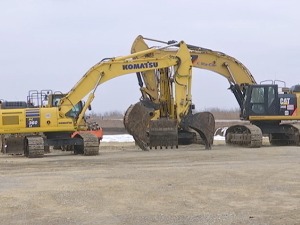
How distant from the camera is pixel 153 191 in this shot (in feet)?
37.7

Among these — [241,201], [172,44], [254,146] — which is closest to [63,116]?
[172,44]

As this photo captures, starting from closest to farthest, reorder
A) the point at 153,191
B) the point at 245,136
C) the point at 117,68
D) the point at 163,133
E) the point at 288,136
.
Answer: the point at 153,191 → the point at 117,68 → the point at 163,133 → the point at 245,136 → the point at 288,136

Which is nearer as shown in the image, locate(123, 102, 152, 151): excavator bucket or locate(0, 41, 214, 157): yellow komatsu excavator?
locate(0, 41, 214, 157): yellow komatsu excavator

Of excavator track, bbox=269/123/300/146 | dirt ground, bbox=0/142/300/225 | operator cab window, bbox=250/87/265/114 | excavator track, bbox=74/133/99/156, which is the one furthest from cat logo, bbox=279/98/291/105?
excavator track, bbox=74/133/99/156

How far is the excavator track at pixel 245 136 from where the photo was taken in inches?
907

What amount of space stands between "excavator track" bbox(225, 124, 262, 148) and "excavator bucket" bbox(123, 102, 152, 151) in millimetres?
4277

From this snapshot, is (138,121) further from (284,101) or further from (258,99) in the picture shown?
(284,101)

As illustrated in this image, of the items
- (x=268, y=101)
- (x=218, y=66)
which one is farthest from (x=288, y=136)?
(x=218, y=66)

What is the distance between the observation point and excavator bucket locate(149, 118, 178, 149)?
877 inches

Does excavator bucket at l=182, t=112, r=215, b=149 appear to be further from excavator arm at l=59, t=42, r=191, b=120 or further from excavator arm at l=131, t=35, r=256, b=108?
excavator arm at l=131, t=35, r=256, b=108

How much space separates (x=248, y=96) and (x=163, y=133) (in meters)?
4.47

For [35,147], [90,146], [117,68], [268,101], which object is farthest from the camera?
[268,101]

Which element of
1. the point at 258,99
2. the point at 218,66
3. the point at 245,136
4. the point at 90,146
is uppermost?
the point at 218,66

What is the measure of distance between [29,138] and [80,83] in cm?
283
